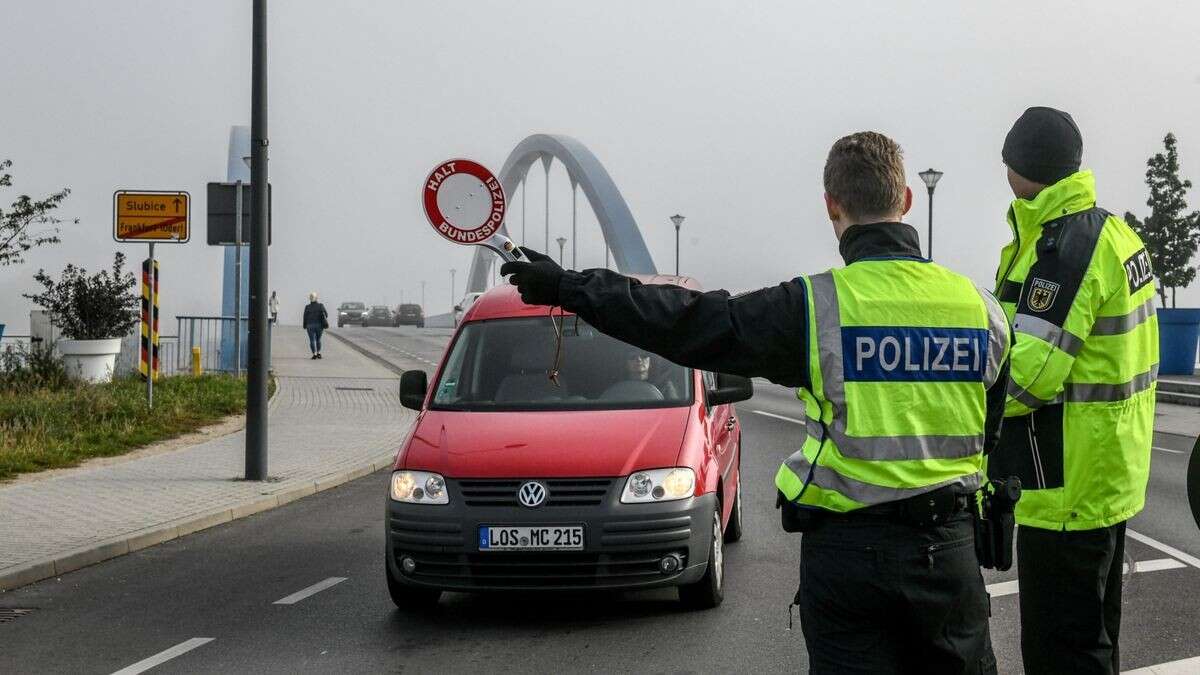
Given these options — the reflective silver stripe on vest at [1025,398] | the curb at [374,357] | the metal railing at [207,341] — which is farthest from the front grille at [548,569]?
the curb at [374,357]

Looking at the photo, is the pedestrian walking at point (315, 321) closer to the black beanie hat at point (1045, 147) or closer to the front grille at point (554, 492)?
the front grille at point (554, 492)

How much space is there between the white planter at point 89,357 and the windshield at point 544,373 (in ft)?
50.0

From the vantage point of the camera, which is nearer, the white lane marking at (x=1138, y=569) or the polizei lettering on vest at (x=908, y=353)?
the polizei lettering on vest at (x=908, y=353)

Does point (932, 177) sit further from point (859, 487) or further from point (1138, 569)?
point (859, 487)

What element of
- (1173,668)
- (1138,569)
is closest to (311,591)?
(1173,668)

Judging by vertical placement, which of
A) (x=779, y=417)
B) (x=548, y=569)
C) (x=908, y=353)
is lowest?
(x=779, y=417)

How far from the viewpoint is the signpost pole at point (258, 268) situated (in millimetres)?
12062

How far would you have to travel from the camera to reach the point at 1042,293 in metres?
3.48

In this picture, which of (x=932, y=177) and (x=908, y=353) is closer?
(x=908, y=353)

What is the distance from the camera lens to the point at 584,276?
3061mm

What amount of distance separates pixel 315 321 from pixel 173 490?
2336 centimetres

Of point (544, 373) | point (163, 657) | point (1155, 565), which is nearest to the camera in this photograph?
point (163, 657)

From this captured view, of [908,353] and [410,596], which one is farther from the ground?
[908,353]

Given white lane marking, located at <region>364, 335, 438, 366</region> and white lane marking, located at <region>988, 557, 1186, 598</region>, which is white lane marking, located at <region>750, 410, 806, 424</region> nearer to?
white lane marking, located at <region>988, 557, 1186, 598</region>
